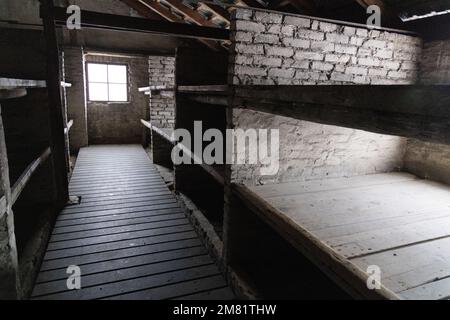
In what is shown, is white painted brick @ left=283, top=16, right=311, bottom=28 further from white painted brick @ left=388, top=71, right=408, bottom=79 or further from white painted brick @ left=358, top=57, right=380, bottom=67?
white painted brick @ left=388, top=71, right=408, bottom=79

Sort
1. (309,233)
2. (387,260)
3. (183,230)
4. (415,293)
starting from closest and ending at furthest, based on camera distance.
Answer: (415,293) < (387,260) < (309,233) < (183,230)

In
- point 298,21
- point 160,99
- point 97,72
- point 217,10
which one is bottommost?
point 160,99

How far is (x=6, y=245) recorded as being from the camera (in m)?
1.93

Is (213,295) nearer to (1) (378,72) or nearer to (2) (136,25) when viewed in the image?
(1) (378,72)

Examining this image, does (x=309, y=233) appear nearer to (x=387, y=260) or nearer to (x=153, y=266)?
(x=387, y=260)

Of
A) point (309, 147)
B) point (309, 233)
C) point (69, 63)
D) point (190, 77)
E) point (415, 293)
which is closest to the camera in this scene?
point (415, 293)

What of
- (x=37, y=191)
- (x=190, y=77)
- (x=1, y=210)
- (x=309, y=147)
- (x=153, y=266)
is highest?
(x=190, y=77)

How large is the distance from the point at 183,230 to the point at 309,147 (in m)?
1.89

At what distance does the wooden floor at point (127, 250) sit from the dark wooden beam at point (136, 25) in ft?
7.89

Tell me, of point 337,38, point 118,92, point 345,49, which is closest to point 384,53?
point 345,49

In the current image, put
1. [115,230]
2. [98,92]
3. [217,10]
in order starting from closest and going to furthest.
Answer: [115,230]
[217,10]
[98,92]

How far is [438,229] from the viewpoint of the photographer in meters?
1.95

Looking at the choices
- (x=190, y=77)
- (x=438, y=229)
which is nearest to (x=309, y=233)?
(x=438, y=229)

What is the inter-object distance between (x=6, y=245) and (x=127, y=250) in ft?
4.56
